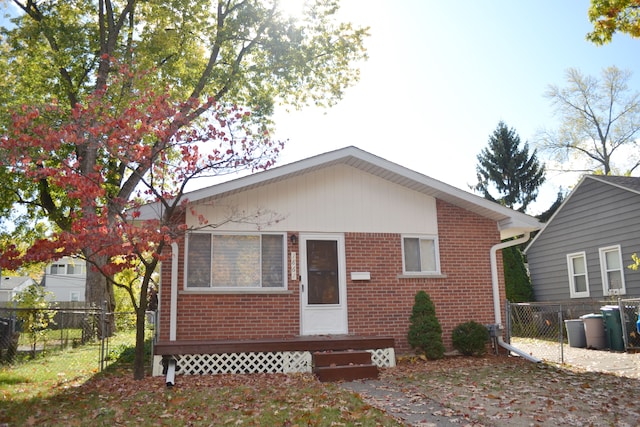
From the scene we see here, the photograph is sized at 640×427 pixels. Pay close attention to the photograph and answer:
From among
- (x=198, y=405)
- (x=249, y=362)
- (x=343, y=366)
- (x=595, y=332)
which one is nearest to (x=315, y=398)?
(x=198, y=405)

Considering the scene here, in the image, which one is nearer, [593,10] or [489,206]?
[593,10]

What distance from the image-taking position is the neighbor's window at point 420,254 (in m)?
12.2

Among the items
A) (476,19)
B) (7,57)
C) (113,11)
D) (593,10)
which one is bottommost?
(593,10)

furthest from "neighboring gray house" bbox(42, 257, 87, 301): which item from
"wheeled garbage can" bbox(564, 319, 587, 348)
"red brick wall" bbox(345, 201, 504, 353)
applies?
"wheeled garbage can" bbox(564, 319, 587, 348)

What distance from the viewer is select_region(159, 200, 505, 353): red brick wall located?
10766mm

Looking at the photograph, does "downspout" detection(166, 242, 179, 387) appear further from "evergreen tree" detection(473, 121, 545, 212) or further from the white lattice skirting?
"evergreen tree" detection(473, 121, 545, 212)

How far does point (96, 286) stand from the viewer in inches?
715

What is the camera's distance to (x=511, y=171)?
103 ft

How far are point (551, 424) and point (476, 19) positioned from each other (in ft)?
26.4

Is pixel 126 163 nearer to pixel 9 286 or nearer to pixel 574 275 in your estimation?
pixel 574 275

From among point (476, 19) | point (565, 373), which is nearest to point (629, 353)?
point (565, 373)

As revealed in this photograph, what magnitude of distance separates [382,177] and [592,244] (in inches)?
357

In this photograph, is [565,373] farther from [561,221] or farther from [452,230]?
[561,221]

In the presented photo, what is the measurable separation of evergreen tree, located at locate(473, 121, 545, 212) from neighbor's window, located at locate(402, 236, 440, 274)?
67.1 ft
